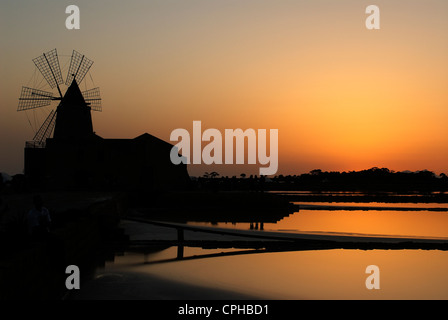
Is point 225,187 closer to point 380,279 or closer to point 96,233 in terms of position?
point 96,233

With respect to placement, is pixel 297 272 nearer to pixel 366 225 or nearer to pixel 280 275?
pixel 280 275

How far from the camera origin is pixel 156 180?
5191 cm

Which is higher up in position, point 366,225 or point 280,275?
point 280,275

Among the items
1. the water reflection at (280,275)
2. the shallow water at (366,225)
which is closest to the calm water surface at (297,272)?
the water reflection at (280,275)

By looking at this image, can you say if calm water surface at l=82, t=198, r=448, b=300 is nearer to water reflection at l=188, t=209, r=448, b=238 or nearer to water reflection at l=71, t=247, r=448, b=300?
water reflection at l=71, t=247, r=448, b=300

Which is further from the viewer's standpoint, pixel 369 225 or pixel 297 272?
pixel 369 225

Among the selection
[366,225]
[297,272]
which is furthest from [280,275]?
[366,225]

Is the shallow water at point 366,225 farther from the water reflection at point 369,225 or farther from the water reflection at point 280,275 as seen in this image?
the water reflection at point 280,275
